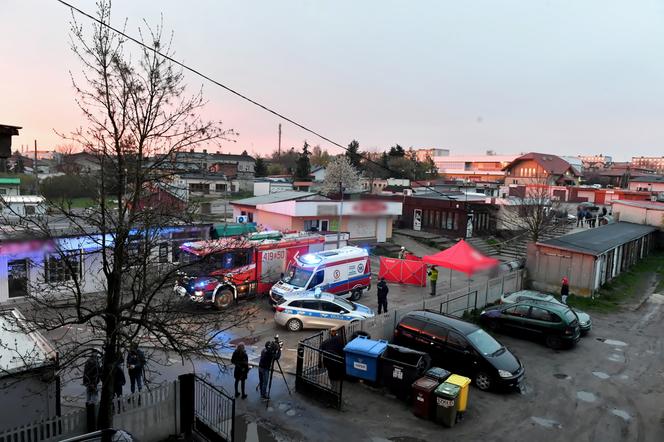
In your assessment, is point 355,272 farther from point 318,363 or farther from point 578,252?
point 578,252

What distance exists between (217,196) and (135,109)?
6050 cm

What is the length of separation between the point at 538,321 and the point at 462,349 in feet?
15.2

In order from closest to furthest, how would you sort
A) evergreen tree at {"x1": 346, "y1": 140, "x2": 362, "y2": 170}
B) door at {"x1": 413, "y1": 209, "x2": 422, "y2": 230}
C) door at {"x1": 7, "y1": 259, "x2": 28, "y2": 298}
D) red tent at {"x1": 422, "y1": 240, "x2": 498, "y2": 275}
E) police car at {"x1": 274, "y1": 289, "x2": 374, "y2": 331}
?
police car at {"x1": 274, "y1": 289, "x2": 374, "y2": 331} < door at {"x1": 7, "y1": 259, "x2": 28, "y2": 298} < red tent at {"x1": 422, "y1": 240, "x2": 498, "y2": 275} < door at {"x1": 413, "y1": 209, "x2": 422, "y2": 230} < evergreen tree at {"x1": 346, "y1": 140, "x2": 362, "y2": 170}

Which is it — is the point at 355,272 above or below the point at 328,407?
above

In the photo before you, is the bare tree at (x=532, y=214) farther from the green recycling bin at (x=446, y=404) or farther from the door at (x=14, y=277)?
the door at (x=14, y=277)

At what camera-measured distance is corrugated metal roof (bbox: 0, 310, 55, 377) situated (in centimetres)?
784

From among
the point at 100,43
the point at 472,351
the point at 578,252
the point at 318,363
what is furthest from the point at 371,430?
the point at 578,252

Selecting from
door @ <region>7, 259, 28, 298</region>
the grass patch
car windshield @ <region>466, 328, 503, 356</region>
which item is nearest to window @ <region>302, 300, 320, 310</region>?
car windshield @ <region>466, 328, 503, 356</region>

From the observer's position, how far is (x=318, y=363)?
37.7 ft

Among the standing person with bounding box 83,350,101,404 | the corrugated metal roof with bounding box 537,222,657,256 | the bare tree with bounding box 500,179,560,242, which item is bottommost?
the standing person with bounding box 83,350,101,404

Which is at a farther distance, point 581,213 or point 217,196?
point 217,196

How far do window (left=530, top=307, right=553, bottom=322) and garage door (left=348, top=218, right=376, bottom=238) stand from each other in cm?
1789

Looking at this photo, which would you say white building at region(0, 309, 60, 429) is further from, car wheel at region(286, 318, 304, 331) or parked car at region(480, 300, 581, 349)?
parked car at region(480, 300, 581, 349)

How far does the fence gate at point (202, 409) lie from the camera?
364 inches
